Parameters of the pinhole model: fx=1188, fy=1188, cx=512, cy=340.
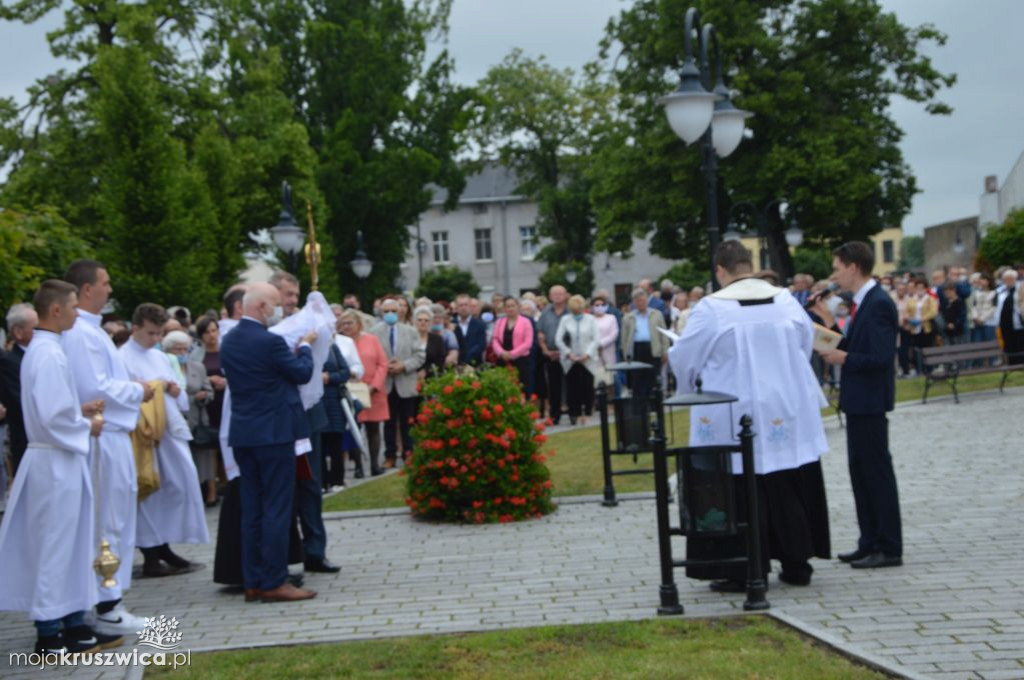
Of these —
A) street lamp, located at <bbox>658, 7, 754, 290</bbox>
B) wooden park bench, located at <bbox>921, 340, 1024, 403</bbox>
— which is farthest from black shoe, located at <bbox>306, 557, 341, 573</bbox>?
wooden park bench, located at <bbox>921, 340, 1024, 403</bbox>

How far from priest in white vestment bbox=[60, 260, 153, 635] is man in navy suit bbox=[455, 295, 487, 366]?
10.1m

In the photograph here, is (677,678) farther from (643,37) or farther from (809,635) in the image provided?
(643,37)

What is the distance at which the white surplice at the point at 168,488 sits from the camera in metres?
9.38

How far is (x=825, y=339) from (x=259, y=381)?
385cm

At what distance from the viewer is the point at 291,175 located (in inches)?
1532

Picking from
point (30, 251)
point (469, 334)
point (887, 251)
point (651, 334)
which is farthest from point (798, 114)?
point (887, 251)

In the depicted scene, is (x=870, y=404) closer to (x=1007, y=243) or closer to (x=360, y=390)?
(x=360, y=390)

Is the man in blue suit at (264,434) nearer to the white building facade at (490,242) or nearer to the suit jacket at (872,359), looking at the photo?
the suit jacket at (872,359)

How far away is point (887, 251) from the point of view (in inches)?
4168

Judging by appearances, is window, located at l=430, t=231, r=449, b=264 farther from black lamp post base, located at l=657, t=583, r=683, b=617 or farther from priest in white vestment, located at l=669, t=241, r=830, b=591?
black lamp post base, located at l=657, t=583, r=683, b=617

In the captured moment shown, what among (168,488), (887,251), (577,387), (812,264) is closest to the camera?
(168,488)

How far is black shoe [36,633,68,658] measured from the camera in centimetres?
684

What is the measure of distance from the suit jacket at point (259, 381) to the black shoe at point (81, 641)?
156 cm

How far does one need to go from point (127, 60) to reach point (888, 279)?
1817cm
